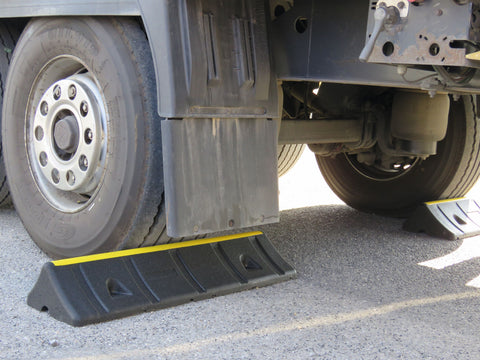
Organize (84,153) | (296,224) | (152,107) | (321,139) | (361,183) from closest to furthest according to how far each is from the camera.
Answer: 1. (152,107)
2. (84,153)
3. (321,139)
4. (296,224)
5. (361,183)

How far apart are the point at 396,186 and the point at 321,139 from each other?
0.99 metres

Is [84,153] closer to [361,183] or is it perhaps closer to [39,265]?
[39,265]

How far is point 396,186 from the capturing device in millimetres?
4395

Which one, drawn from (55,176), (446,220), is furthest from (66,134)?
(446,220)

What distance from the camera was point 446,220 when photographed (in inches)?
158

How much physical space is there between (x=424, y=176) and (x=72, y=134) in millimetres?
2399

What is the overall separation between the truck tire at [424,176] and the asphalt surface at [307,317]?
706mm

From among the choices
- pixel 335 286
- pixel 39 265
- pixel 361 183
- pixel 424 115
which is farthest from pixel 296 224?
pixel 39 265

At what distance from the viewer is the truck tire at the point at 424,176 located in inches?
161

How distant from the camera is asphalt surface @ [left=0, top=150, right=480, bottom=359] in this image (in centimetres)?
211

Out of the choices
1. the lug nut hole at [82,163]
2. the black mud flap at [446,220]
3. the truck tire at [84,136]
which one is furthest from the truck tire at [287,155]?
the lug nut hole at [82,163]

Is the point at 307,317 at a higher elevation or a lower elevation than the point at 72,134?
lower

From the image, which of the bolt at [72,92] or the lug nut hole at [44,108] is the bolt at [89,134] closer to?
the bolt at [72,92]

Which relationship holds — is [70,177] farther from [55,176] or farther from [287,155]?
[287,155]
